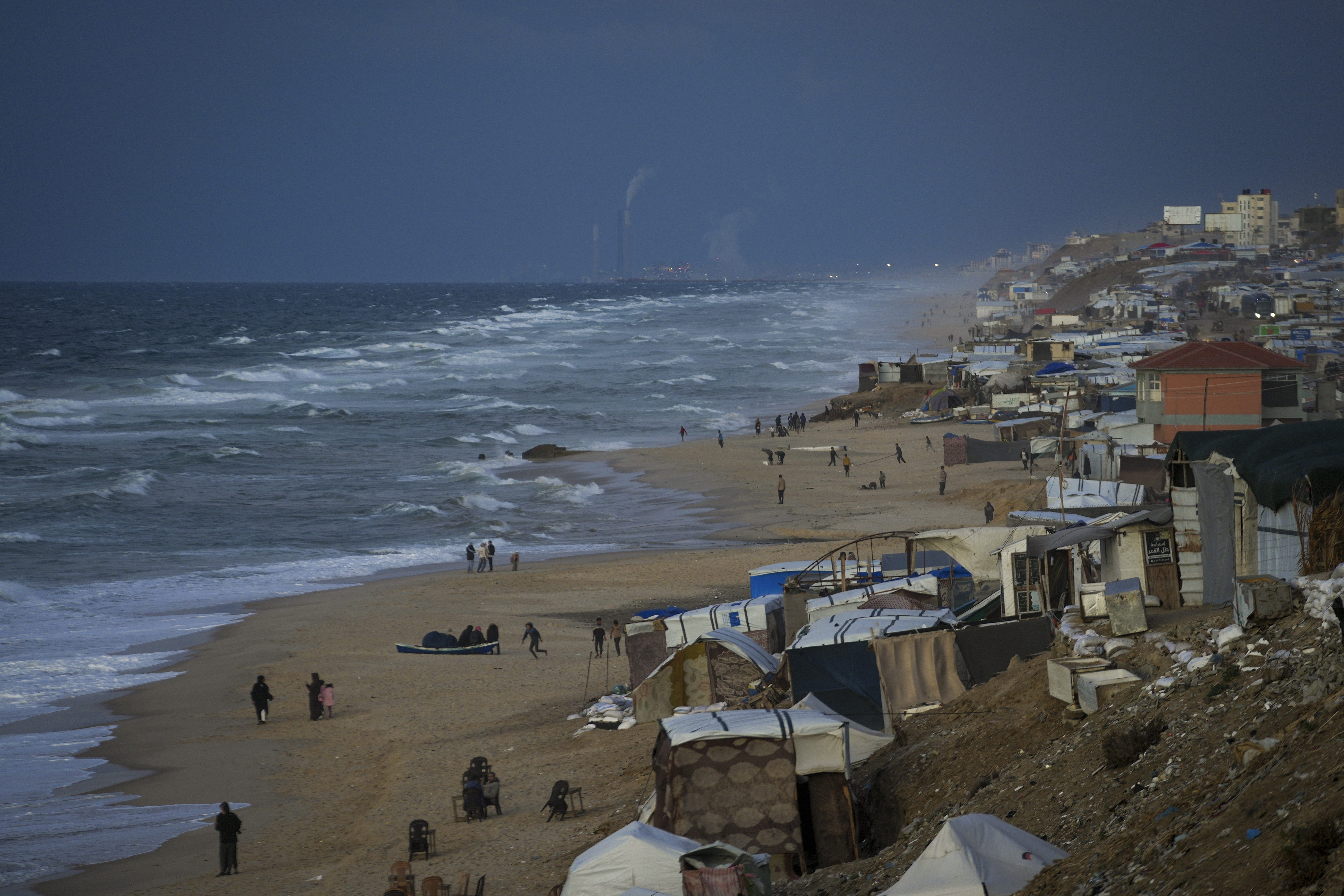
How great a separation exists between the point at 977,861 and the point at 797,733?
299 centimetres

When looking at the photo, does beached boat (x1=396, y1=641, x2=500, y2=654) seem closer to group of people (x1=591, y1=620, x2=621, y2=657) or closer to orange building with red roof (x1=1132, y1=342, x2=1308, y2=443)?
group of people (x1=591, y1=620, x2=621, y2=657)

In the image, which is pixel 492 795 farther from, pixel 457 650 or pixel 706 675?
pixel 457 650

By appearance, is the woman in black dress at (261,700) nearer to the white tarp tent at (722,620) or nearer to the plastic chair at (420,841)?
the white tarp tent at (722,620)

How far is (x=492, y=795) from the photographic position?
1441cm

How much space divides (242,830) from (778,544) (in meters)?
18.2

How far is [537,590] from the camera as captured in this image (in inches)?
1112

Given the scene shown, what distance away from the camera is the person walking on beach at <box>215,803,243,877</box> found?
1349 cm

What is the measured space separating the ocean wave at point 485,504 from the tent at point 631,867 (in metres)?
30.3

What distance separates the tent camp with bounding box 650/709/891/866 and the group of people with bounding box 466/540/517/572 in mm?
19848

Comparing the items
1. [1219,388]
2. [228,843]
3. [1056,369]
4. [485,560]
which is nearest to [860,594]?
[228,843]

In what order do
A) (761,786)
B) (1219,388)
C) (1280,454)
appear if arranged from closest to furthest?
(761,786), (1280,454), (1219,388)

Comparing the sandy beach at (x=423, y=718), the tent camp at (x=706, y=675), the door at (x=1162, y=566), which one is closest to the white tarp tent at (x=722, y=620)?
the tent camp at (x=706, y=675)

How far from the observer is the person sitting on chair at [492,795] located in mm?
14383

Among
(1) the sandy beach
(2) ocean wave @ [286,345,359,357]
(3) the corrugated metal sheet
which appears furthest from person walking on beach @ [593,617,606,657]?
(2) ocean wave @ [286,345,359,357]
